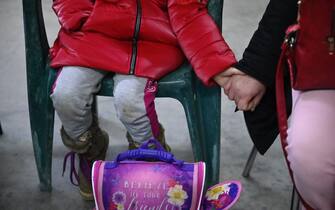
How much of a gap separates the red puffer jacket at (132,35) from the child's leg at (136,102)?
24 millimetres

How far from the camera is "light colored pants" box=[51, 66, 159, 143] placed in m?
1.21

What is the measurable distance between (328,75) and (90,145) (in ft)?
2.20

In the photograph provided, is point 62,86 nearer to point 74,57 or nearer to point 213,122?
point 74,57

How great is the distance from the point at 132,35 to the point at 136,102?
178 millimetres

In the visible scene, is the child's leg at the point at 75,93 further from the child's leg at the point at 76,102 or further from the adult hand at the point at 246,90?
the adult hand at the point at 246,90

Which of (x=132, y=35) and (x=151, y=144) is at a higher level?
(x=132, y=35)

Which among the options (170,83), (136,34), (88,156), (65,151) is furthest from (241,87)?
(65,151)

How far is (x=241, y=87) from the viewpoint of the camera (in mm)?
1154

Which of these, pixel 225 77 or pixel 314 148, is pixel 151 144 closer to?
pixel 225 77

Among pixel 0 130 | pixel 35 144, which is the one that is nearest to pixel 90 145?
pixel 35 144

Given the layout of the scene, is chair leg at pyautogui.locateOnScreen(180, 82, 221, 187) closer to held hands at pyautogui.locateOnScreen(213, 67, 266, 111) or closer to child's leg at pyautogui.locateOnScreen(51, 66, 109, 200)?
held hands at pyautogui.locateOnScreen(213, 67, 266, 111)

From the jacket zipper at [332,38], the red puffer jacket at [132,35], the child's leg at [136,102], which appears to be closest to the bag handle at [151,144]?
the child's leg at [136,102]

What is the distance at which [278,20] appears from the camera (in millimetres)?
1099

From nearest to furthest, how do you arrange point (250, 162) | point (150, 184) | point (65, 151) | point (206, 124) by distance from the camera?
point (150, 184) → point (206, 124) → point (250, 162) → point (65, 151)
